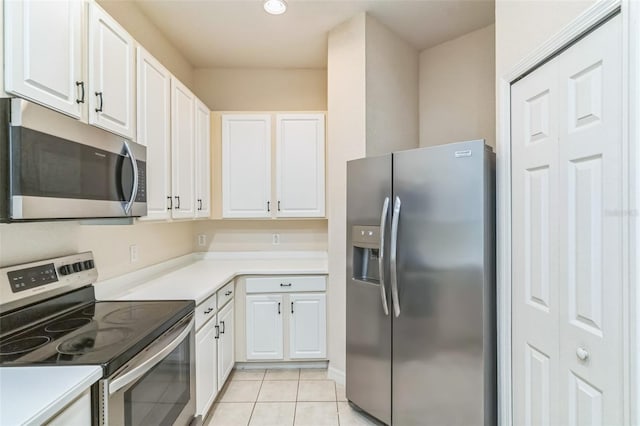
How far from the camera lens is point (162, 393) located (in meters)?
1.46

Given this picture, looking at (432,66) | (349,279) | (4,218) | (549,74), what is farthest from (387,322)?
(432,66)

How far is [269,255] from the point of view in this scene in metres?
3.39

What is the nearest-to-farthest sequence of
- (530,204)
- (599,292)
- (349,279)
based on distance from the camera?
(599,292), (530,204), (349,279)

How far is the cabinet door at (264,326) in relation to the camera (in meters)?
2.77

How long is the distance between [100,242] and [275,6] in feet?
6.62

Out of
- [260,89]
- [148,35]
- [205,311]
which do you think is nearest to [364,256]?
[205,311]

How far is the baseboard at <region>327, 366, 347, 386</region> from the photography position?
260cm

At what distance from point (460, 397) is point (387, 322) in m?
0.53

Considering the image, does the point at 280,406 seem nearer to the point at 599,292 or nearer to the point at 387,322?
the point at 387,322

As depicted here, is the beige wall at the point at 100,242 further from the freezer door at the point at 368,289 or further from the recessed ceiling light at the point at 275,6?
the recessed ceiling light at the point at 275,6

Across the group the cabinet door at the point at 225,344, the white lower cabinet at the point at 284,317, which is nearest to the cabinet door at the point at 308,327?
the white lower cabinet at the point at 284,317

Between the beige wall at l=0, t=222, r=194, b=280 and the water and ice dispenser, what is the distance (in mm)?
1562

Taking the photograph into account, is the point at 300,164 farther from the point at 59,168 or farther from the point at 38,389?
the point at 38,389

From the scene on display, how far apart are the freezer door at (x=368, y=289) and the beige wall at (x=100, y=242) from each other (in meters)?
1.54
